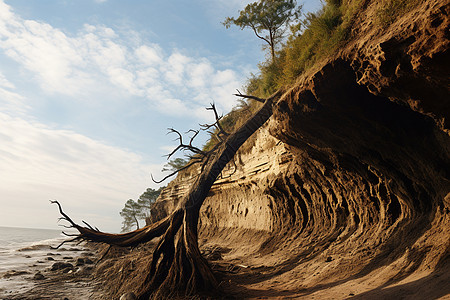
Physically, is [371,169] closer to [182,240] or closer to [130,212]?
[182,240]

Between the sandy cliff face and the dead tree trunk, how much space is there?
1.01 metres

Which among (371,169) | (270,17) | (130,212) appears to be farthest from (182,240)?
(130,212)

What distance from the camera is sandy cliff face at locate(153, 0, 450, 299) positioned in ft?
13.5

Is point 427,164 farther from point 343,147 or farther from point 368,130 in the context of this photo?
point 343,147

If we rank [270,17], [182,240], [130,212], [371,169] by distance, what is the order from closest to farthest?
[371,169] → [182,240] → [270,17] → [130,212]

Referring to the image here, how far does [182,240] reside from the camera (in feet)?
23.8

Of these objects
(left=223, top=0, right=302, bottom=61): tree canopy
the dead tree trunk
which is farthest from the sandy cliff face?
(left=223, top=0, right=302, bottom=61): tree canopy

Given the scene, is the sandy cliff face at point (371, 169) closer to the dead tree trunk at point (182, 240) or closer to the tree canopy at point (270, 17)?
the dead tree trunk at point (182, 240)

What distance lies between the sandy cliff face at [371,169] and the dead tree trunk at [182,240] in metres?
1.01

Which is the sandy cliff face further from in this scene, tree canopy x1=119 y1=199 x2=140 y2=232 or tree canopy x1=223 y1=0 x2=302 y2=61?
tree canopy x1=119 y1=199 x2=140 y2=232

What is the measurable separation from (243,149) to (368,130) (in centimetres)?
981

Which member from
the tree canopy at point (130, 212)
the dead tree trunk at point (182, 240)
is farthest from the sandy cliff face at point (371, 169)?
the tree canopy at point (130, 212)

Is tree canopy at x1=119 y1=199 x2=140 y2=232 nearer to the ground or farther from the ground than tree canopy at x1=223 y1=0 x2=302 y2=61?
nearer to the ground

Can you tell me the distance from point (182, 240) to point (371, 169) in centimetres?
518
